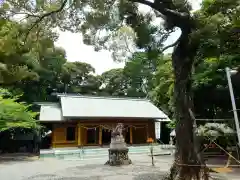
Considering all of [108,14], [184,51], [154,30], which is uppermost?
[108,14]

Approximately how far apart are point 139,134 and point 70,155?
A: 8.22 meters

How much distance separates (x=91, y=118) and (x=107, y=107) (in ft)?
9.59

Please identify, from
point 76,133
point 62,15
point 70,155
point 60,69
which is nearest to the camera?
point 62,15

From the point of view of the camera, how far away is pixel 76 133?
1898 cm

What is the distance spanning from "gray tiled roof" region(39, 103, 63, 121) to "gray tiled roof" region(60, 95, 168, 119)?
67 cm

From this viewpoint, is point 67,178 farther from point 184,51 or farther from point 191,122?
point 184,51

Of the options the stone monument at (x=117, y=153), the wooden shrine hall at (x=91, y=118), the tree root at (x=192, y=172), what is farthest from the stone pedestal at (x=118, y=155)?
the wooden shrine hall at (x=91, y=118)

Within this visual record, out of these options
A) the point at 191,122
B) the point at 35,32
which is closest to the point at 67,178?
the point at 191,122

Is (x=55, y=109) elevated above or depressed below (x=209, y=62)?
below

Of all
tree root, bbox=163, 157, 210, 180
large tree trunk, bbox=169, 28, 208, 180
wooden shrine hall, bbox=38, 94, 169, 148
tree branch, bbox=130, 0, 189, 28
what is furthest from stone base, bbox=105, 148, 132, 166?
tree branch, bbox=130, 0, 189, 28

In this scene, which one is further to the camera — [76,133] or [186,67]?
[76,133]

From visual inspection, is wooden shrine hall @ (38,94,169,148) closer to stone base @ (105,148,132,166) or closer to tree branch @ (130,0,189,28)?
stone base @ (105,148,132,166)

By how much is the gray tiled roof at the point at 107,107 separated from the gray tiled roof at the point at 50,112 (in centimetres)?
67

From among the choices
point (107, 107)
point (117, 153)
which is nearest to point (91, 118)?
point (107, 107)
